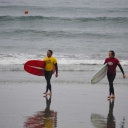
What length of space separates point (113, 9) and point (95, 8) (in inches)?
84.4

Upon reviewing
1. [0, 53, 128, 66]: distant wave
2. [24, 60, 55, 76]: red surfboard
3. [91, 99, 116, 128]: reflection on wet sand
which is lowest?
[91, 99, 116, 128]: reflection on wet sand

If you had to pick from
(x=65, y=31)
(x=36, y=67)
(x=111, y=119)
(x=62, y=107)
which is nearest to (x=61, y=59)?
(x=36, y=67)

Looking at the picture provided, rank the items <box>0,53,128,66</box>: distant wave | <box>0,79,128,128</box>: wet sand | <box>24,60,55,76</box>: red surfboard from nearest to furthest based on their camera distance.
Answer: <box>0,79,128,128</box>: wet sand
<box>24,60,55,76</box>: red surfboard
<box>0,53,128,66</box>: distant wave

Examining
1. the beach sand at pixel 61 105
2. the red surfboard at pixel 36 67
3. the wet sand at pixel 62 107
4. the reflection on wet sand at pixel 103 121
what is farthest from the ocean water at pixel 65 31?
the reflection on wet sand at pixel 103 121

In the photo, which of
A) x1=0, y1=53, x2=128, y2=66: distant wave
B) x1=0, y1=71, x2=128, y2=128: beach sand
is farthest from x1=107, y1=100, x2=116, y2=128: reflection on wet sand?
x1=0, y1=53, x2=128, y2=66: distant wave

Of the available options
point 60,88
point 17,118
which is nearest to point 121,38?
point 60,88

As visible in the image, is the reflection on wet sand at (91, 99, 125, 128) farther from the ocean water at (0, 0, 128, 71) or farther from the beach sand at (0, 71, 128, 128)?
the ocean water at (0, 0, 128, 71)

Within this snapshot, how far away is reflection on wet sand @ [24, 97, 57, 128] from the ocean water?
339 inches

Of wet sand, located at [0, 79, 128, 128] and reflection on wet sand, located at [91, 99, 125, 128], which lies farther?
wet sand, located at [0, 79, 128, 128]

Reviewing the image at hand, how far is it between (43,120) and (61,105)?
5.64 ft

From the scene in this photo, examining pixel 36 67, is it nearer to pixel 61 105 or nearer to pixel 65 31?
A: pixel 61 105

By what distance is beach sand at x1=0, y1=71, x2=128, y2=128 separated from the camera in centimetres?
903

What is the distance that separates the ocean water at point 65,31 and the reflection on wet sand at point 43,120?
8.60 metres

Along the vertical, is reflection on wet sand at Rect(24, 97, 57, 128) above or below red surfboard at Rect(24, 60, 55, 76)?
below
